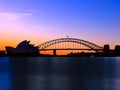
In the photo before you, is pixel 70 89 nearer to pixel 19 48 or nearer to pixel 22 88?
pixel 22 88

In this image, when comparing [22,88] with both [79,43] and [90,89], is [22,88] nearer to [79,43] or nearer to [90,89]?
[90,89]

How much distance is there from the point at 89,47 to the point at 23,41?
2966 cm

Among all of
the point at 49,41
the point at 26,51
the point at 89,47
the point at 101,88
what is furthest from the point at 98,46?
the point at 101,88

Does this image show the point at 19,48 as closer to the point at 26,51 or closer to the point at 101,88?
the point at 26,51

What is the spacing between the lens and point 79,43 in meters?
143

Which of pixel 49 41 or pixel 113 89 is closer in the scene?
pixel 113 89

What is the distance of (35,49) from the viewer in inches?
6260

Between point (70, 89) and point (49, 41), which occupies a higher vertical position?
point (49, 41)

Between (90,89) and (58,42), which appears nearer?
(90,89)

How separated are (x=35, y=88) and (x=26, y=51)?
12977 cm

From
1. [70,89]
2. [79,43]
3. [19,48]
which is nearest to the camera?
[70,89]

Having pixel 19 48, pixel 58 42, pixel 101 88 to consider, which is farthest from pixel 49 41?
pixel 101 88

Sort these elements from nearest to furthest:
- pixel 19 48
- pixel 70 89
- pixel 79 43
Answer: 1. pixel 70 89
2. pixel 79 43
3. pixel 19 48

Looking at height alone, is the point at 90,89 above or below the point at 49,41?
below
